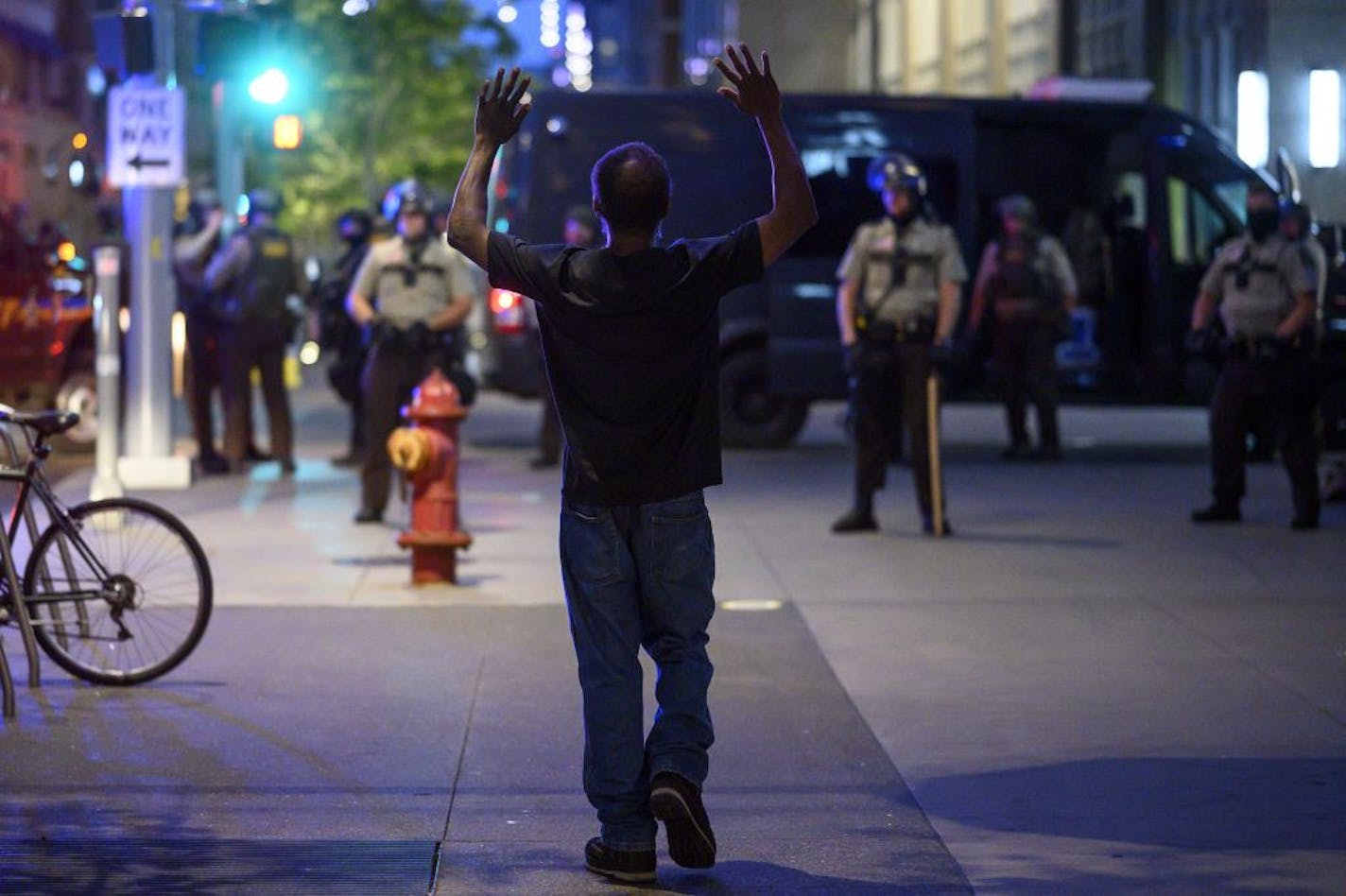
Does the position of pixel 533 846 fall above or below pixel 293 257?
below

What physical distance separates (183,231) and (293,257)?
47.6 inches

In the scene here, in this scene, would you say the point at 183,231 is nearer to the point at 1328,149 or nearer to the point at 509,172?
the point at 509,172

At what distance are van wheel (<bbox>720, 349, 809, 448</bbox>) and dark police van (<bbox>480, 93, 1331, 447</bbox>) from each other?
0.01 m

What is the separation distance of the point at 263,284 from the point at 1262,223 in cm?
691

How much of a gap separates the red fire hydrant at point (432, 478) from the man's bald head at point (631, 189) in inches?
209

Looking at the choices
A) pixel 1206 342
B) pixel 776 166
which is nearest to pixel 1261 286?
pixel 1206 342

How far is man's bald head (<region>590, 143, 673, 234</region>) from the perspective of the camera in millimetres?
5906

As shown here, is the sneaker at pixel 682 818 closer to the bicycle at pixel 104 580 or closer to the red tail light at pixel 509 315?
the bicycle at pixel 104 580

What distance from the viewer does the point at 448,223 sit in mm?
6086

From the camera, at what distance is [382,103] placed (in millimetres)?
50438

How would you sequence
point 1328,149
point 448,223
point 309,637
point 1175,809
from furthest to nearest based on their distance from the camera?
point 1328,149, point 309,637, point 1175,809, point 448,223

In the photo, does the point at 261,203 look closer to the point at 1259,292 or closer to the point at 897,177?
the point at 897,177

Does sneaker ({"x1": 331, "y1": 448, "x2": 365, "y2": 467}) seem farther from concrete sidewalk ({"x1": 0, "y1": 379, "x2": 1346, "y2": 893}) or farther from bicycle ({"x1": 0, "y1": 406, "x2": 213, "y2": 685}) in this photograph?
bicycle ({"x1": 0, "y1": 406, "x2": 213, "y2": 685})

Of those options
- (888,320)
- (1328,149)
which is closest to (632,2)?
(1328,149)
